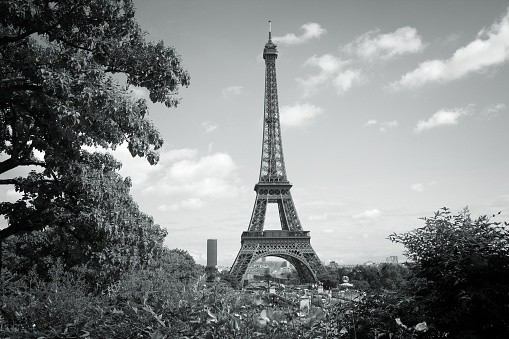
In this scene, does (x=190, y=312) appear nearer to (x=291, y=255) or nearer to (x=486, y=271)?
(x=486, y=271)

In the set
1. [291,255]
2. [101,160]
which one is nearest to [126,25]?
[101,160]

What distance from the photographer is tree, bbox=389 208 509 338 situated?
3.88m

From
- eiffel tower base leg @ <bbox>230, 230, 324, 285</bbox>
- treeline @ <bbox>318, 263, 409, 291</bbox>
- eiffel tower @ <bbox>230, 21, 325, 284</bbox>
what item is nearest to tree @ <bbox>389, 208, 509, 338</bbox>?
treeline @ <bbox>318, 263, 409, 291</bbox>

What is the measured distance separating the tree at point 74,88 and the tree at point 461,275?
4.90m

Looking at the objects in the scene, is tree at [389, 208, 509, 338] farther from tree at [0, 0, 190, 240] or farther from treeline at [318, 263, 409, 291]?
tree at [0, 0, 190, 240]

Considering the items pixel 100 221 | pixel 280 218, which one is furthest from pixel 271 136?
pixel 100 221

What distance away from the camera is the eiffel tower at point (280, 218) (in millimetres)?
44969

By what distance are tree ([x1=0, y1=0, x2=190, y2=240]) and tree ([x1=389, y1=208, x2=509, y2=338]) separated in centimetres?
490

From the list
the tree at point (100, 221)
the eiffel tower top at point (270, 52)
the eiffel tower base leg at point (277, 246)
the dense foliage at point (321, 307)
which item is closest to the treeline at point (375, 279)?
the dense foliage at point (321, 307)

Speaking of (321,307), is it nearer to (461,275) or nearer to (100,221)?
(461,275)

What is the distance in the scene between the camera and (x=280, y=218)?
164 feet

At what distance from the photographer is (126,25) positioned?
786cm

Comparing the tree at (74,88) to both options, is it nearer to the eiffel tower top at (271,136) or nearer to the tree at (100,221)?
the tree at (100,221)

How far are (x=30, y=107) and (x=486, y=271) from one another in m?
7.93
